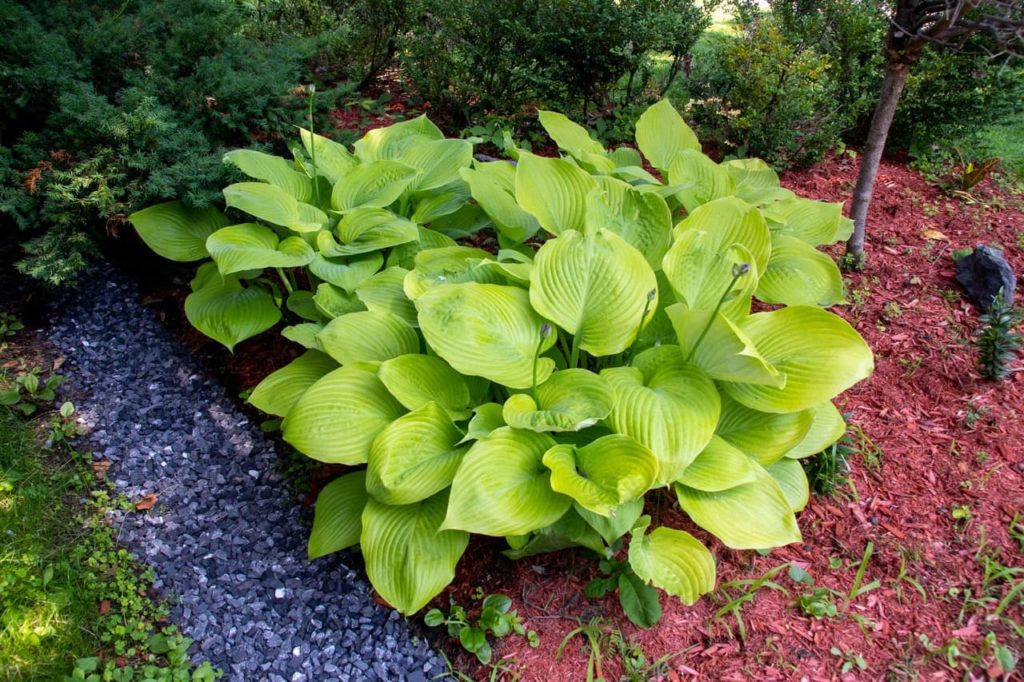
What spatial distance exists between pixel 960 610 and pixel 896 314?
4.96 feet

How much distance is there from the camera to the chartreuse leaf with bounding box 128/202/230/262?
2807 millimetres

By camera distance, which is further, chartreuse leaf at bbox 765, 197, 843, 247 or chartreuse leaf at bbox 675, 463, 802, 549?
chartreuse leaf at bbox 765, 197, 843, 247

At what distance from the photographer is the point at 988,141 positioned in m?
4.78

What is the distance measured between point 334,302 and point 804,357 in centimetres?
161

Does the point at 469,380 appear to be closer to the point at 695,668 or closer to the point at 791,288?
the point at 695,668

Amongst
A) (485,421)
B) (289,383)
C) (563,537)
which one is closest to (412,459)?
(485,421)

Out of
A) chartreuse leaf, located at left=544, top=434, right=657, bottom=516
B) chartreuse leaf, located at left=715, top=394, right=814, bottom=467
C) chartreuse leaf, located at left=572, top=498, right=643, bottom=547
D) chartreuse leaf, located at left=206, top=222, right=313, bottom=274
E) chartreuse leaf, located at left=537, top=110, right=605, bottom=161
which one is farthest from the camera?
chartreuse leaf, located at left=537, top=110, right=605, bottom=161

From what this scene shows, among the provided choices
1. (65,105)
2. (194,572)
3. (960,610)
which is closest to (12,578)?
(194,572)

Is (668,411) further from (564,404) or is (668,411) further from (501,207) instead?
(501,207)

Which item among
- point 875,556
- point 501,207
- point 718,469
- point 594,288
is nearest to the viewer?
point 718,469

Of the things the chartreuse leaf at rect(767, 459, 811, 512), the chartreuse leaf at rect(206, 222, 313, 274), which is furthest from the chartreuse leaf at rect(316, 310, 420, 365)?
the chartreuse leaf at rect(767, 459, 811, 512)

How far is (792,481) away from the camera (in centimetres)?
226

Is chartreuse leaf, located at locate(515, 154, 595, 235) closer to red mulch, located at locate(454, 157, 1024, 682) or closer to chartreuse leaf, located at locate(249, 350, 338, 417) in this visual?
chartreuse leaf, located at locate(249, 350, 338, 417)

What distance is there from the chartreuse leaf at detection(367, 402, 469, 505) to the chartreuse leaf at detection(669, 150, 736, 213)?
1.48 metres
